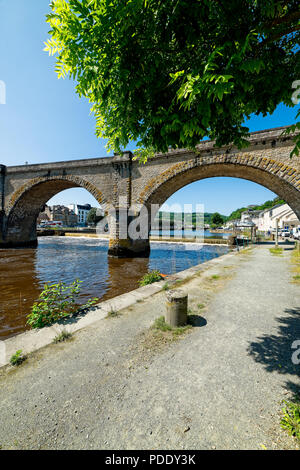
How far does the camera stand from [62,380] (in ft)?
7.58

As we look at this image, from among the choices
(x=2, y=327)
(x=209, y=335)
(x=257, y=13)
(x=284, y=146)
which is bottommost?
(x=2, y=327)

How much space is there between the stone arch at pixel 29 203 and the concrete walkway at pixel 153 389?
1650cm

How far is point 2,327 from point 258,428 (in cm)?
576

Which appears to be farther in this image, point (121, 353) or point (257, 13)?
point (121, 353)

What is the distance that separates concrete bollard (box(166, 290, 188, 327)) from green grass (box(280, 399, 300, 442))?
1.88 meters

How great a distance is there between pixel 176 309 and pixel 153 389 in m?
1.56

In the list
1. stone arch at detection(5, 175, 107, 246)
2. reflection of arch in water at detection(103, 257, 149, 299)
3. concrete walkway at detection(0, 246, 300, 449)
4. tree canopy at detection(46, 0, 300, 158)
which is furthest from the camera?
stone arch at detection(5, 175, 107, 246)

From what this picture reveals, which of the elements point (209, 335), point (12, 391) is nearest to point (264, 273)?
point (209, 335)

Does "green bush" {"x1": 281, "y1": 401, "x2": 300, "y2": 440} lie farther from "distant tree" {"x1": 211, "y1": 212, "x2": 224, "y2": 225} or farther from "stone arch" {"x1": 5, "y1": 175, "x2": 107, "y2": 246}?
"distant tree" {"x1": 211, "y1": 212, "x2": 224, "y2": 225}

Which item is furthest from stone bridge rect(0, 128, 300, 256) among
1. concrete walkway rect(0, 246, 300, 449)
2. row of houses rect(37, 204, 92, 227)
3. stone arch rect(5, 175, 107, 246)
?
row of houses rect(37, 204, 92, 227)

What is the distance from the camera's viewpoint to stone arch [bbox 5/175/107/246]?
63.4ft
